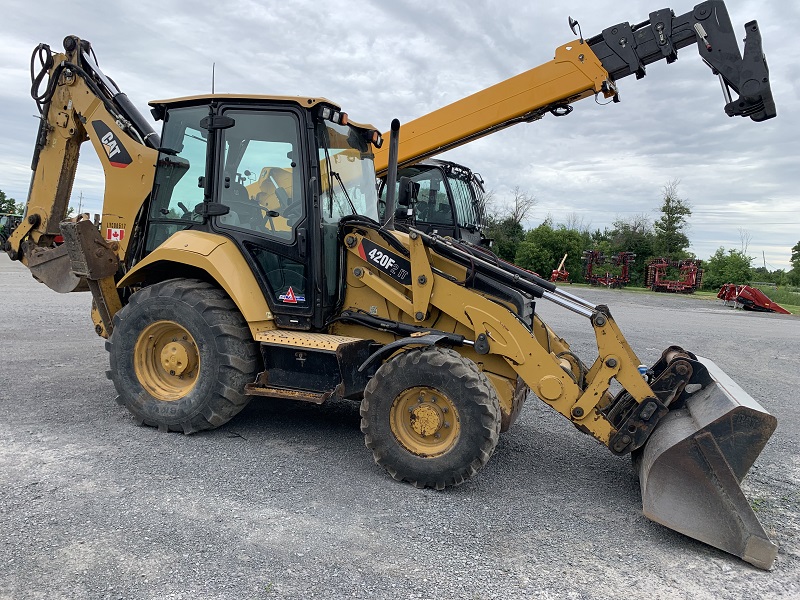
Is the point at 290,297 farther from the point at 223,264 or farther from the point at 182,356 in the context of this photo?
the point at 182,356

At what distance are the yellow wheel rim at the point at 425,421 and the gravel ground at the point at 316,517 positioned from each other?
317 millimetres

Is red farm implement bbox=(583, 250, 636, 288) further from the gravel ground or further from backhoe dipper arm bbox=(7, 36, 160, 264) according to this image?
backhoe dipper arm bbox=(7, 36, 160, 264)

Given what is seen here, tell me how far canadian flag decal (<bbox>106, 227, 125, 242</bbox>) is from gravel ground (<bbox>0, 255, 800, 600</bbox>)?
5.22ft

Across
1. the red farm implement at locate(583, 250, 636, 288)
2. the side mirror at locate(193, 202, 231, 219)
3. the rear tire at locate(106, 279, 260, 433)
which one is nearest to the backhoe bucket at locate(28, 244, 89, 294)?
the rear tire at locate(106, 279, 260, 433)

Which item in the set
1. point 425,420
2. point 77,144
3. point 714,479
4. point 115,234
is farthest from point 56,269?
point 714,479

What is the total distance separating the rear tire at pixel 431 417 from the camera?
4.02 meters

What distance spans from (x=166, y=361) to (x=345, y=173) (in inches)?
87.8

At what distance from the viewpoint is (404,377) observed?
419 centimetres

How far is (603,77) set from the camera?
698cm

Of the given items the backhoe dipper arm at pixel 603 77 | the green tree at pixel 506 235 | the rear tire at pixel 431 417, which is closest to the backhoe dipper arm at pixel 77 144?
the rear tire at pixel 431 417

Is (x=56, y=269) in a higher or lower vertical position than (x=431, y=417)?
higher

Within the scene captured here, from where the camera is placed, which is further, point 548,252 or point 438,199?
point 548,252

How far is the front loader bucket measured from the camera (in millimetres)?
3406

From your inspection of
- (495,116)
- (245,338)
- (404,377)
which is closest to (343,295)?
(245,338)
